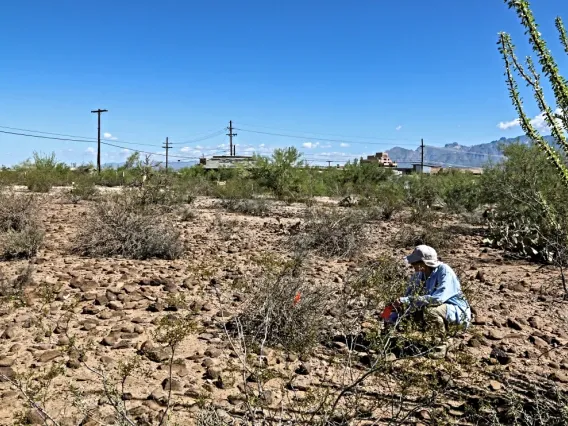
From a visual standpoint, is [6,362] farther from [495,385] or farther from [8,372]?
[495,385]

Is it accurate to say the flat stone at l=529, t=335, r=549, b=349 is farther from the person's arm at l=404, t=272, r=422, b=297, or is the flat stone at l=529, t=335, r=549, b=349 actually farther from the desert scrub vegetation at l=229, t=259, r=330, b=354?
the desert scrub vegetation at l=229, t=259, r=330, b=354

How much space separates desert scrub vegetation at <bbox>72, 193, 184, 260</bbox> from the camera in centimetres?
851

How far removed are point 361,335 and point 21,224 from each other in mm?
7145

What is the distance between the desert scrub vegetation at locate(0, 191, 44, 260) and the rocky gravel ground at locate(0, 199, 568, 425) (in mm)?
276

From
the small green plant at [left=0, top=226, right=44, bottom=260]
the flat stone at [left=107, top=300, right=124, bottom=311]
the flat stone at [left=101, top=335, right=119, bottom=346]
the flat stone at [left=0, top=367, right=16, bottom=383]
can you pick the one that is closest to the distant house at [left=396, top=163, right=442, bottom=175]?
the small green plant at [left=0, top=226, right=44, bottom=260]

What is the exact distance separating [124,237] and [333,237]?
11.9ft

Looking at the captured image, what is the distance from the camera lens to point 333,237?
381 inches

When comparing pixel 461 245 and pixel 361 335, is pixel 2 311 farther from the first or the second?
pixel 461 245

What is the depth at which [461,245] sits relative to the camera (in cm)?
1084

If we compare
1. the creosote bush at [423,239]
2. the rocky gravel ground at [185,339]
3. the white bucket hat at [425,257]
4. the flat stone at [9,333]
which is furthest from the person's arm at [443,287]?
the creosote bush at [423,239]

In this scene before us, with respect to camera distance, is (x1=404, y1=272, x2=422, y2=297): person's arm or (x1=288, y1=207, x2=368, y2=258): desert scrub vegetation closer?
(x1=404, y1=272, x2=422, y2=297): person's arm

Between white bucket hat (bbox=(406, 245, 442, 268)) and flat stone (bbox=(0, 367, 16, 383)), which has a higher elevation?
white bucket hat (bbox=(406, 245, 442, 268))

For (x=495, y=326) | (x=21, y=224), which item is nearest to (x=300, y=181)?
(x=21, y=224)

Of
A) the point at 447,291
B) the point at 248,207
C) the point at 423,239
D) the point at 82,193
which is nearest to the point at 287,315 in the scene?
the point at 447,291
